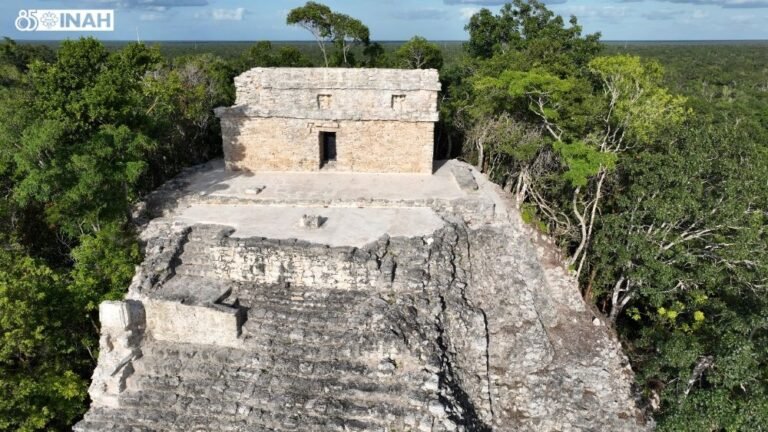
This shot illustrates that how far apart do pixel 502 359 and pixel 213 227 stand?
269 inches

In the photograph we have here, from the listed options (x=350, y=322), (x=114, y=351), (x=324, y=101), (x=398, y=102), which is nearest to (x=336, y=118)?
(x=324, y=101)

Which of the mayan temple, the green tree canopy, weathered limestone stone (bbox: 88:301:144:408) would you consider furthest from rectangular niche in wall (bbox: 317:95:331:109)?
the green tree canopy

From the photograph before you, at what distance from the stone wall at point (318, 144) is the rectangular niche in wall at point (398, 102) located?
0.46m

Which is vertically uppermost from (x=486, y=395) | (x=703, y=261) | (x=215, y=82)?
(x=215, y=82)

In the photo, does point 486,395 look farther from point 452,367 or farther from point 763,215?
point 763,215

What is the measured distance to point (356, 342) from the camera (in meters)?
8.70

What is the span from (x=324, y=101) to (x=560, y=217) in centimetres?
800

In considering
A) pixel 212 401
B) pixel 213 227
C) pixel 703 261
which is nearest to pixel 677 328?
pixel 703 261

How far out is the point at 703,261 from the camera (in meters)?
10.6

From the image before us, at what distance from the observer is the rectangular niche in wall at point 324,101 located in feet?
46.4

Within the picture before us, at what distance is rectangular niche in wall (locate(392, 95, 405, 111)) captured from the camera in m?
14.1

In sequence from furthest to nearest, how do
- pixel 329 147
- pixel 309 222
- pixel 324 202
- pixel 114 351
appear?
pixel 329 147
pixel 324 202
pixel 309 222
pixel 114 351

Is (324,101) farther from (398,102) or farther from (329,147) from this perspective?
(329,147)

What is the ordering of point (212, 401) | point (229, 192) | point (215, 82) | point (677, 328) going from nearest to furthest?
point (212, 401) < point (677, 328) < point (229, 192) < point (215, 82)
